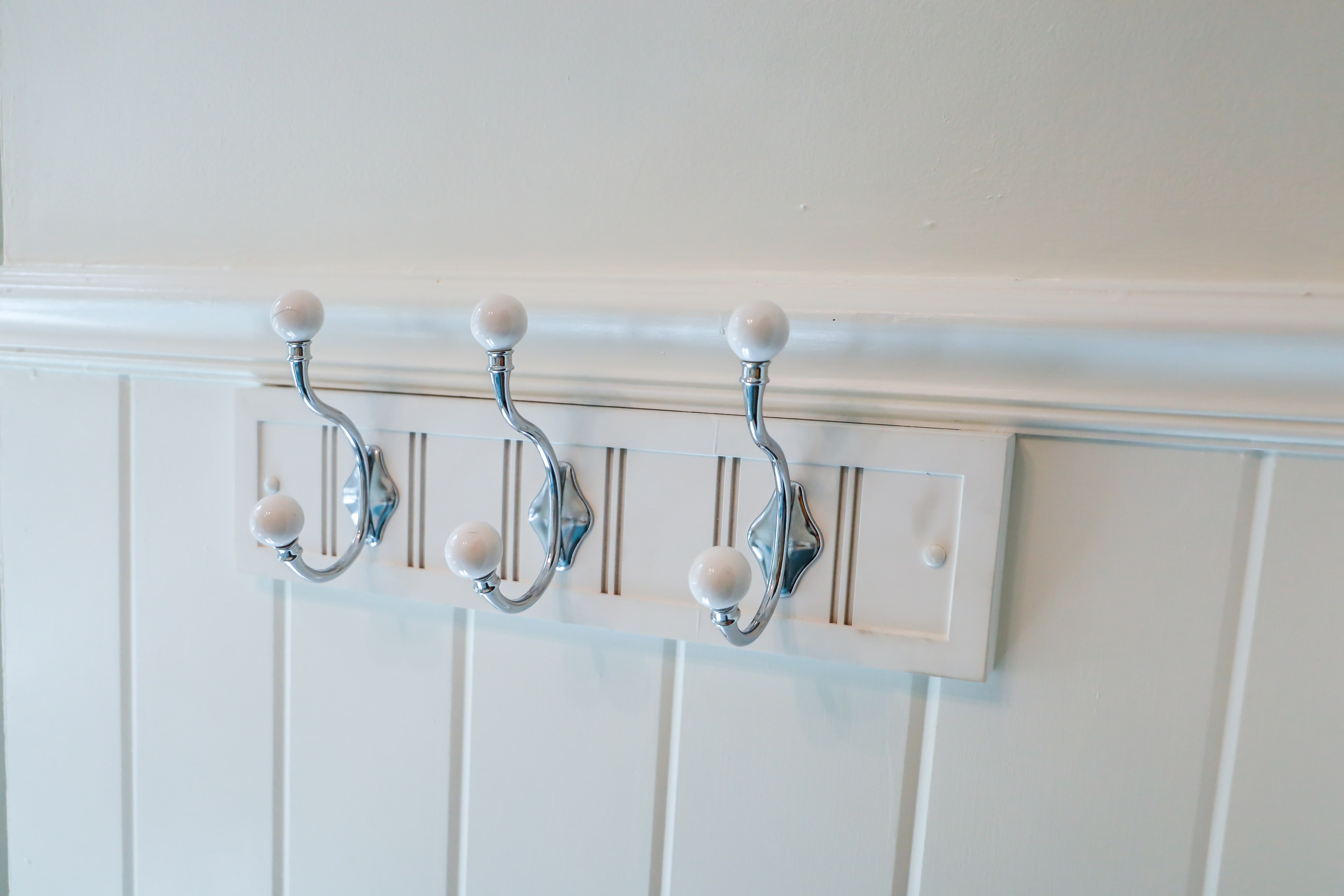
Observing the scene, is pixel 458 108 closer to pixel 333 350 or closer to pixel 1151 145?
pixel 333 350

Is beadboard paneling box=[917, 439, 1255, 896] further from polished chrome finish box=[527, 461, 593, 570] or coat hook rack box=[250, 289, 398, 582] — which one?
coat hook rack box=[250, 289, 398, 582]

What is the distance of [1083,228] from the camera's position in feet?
1.09

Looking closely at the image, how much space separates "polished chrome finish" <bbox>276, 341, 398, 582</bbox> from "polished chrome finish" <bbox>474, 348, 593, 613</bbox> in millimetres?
78

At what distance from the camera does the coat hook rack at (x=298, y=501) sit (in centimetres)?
37

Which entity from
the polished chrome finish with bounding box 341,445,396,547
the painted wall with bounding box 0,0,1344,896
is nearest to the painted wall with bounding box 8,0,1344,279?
the painted wall with bounding box 0,0,1344,896

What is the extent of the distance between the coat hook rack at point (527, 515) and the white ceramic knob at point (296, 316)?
2.9 inches

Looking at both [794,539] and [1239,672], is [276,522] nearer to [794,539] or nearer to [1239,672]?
[794,539]

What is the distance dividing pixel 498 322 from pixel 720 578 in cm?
14

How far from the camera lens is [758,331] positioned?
295 millimetres

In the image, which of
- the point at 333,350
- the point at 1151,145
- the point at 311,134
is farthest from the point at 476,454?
the point at 1151,145

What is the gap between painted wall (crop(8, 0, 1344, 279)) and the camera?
1.04 feet

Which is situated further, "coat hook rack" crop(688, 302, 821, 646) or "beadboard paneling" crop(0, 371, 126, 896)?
"beadboard paneling" crop(0, 371, 126, 896)

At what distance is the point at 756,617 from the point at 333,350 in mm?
270

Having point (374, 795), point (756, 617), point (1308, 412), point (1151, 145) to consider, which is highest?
point (1151, 145)
